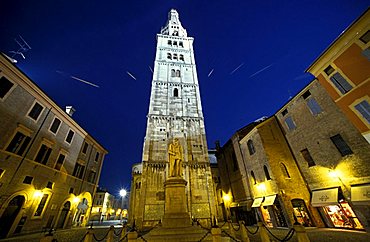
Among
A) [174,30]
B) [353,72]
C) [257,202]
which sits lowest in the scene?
[257,202]

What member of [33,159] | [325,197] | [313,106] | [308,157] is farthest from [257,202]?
[33,159]

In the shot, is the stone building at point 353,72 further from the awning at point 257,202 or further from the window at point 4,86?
the window at point 4,86

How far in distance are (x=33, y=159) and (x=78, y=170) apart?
22.4ft

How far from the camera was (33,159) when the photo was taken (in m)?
14.3

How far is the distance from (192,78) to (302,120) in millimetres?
16887

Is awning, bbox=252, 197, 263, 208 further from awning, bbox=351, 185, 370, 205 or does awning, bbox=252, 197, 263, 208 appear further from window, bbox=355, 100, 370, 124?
window, bbox=355, 100, 370, 124

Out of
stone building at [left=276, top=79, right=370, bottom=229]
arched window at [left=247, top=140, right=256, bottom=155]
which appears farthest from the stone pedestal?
stone building at [left=276, top=79, right=370, bottom=229]

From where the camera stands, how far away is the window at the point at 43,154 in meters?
15.0

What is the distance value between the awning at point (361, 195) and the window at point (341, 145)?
7.38ft

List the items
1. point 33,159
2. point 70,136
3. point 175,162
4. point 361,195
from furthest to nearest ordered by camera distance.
A: 1. point 70,136
2. point 33,159
3. point 175,162
4. point 361,195

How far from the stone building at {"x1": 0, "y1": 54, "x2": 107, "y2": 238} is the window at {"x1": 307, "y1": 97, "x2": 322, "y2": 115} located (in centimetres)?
2470

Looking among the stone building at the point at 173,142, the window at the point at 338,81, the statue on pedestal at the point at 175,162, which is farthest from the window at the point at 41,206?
the window at the point at 338,81

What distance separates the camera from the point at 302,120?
14.7 meters

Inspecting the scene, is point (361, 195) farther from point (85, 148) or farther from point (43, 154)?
point (85, 148)
